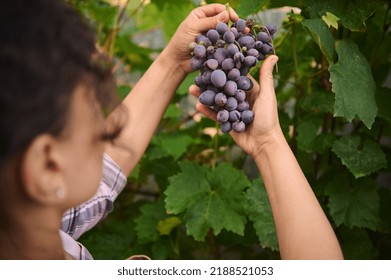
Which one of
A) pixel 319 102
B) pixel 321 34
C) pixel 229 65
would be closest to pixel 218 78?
pixel 229 65

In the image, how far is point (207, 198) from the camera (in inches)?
41.6

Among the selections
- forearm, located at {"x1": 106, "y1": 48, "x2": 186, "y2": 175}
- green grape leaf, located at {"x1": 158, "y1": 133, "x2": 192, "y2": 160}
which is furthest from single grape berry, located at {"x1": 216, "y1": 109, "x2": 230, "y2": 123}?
green grape leaf, located at {"x1": 158, "y1": 133, "x2": 192, "y2": 160}

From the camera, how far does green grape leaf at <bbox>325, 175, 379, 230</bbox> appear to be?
3.26ft

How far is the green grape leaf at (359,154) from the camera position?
0.95 metres

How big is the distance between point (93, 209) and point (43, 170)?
0.29 metres

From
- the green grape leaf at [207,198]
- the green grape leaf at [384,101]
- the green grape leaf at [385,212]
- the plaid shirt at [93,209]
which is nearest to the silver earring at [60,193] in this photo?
the plaid shirt at [93,209]

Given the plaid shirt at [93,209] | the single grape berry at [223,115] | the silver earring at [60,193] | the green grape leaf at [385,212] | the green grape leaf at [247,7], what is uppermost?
the green grape leaf at [247,7]

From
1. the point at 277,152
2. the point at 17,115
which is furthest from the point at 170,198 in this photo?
the point at 17,115

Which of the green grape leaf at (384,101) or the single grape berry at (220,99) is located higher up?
the single grape berry at (220,99)

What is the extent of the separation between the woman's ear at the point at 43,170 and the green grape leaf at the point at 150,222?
592 mm

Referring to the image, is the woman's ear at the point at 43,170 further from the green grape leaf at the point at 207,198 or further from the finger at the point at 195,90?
the green grape leaf at the point at 207,198

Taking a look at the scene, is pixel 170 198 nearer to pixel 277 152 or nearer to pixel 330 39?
pixel 277 152

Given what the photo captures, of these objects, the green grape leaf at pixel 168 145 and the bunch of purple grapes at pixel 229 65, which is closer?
the bunch of purple grapes at pixel 229 65

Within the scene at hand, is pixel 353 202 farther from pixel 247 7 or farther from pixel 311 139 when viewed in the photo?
pixel 247 7
